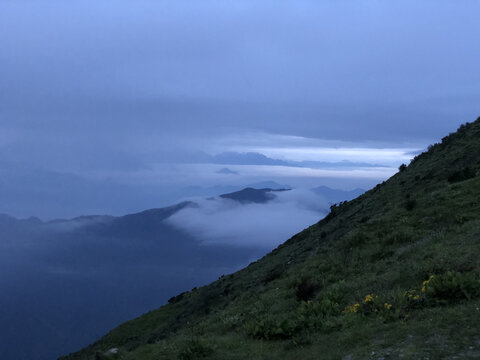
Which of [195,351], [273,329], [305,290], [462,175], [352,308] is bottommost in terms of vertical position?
[195,351]

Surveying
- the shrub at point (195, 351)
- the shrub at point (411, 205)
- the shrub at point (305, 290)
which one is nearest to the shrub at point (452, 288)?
the shrub at point (305, 290)

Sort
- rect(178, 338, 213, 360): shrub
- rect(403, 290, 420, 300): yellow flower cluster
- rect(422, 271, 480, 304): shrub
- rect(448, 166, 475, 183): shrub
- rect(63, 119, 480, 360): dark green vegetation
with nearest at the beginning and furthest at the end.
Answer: rect(63, 119, 480, 360): dark green vegetation
rect(422, 271, 480, 304): shrub
rect(403, 290, 420, 300): yellow flower cluster
rect(178, 338, 213, 360): shrub
rect(448, 166, 475, 183): shrub

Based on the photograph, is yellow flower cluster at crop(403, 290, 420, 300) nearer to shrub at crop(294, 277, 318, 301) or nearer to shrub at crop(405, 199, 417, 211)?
shrub at crop(294, 277, 318, 301)

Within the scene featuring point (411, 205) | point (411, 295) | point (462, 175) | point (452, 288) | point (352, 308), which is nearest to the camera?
point (452, 288)

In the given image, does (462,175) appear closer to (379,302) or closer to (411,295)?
(411,295)

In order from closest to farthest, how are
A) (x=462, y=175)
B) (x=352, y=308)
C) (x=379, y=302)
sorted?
1. (x=379, y=302)
2. (x=352, y=308)
3. (x=462, y=175)

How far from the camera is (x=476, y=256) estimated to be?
39.1ft

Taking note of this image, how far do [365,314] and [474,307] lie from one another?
280 cm

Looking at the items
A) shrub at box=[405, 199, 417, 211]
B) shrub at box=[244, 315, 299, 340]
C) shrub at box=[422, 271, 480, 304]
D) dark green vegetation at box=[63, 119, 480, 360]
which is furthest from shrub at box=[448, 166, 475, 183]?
shrub at box=[244, 315, 299, 340]

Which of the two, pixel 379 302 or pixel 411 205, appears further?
pixel 411 205

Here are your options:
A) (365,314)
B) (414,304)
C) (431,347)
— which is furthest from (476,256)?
(431,347)

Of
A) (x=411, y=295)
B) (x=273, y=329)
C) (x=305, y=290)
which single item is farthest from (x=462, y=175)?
(x=273, y=329)

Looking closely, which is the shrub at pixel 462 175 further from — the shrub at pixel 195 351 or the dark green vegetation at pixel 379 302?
the shrub at pixel 195 351

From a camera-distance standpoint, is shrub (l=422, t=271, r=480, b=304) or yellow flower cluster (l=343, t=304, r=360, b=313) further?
yellow flower cluster (l=343, t=304, r=360, b=313)
